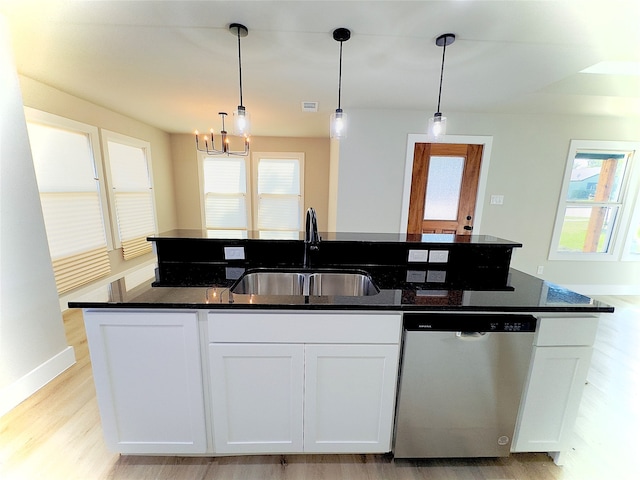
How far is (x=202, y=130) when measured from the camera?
4.53 meters

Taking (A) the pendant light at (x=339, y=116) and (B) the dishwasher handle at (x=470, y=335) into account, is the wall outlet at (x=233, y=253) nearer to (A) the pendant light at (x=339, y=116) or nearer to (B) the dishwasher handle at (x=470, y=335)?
(A) the pendant light at (x=339, y=116)

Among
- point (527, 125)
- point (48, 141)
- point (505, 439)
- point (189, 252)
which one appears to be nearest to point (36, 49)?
point (48, 141)

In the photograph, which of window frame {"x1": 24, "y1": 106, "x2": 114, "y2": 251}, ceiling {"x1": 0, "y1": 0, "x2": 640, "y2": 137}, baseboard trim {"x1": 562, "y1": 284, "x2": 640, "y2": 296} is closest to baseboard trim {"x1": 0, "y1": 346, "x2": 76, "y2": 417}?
window frame {"x1": 24, "y1": 106, "x2": 114, "y2": 251}

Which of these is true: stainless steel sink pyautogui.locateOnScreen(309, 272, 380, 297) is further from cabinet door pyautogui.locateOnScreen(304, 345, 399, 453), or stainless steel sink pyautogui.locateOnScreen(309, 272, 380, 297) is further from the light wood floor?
→ the light wood floor

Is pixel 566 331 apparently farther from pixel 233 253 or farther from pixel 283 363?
pixel 233 253

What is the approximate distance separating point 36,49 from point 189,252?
1913 millimetres

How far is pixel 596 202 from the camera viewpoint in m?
3.54

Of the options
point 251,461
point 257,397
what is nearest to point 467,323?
point 257,397

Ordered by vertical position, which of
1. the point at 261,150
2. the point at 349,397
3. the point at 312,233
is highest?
the point at 261,150

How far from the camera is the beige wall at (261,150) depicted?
196 inches

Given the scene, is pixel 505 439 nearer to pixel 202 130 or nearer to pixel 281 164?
pixel 281 164

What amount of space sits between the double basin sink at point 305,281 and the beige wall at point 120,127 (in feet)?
9.51

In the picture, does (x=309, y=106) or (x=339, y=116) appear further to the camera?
(x=309, y=106)

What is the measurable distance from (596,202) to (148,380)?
5255 millimetres
